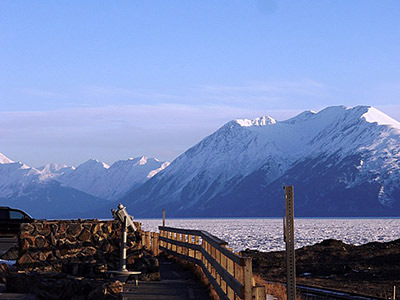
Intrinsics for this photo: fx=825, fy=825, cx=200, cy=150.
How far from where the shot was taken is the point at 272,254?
4972cm

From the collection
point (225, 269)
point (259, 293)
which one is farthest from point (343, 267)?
point (259, 293)

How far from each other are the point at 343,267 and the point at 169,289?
65.6 ft

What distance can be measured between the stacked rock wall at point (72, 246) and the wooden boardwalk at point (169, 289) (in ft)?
3.45

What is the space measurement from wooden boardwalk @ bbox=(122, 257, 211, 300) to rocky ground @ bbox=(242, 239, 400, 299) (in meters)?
5.78

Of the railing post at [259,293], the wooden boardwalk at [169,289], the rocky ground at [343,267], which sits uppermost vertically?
the railing post at [259,293]

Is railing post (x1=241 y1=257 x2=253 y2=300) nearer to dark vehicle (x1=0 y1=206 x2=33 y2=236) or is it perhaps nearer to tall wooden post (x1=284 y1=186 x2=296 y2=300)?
tall wooden post (x1=284 y1=186 x2=296 y2=300)

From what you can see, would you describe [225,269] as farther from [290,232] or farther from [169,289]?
[169,289]

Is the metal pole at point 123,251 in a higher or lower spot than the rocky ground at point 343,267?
higher

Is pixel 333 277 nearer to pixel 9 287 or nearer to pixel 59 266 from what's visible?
pixel 59 266

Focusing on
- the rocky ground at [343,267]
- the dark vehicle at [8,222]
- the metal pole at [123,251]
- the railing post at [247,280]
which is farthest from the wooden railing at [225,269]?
the dark vehicle at [8,222]

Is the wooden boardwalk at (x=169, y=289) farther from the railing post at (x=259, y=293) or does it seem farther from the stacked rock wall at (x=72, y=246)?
the railing post at (x=259, y=293)

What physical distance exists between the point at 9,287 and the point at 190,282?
584cm

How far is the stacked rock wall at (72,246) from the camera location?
20.7 metres

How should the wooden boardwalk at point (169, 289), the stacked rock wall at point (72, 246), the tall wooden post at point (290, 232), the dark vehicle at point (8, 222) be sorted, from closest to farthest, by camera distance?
the tall wooden post at point (290, 232)
the wooden boardwalk at point (169, 289)
the stacked rock wall at point (72, 246)
the dark vehicle at point (8, 222)
